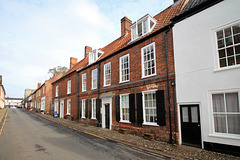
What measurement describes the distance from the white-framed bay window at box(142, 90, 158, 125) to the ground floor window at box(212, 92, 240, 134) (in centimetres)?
341

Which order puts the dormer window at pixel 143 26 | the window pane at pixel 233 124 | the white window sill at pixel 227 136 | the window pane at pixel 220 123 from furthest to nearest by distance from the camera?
the dormer window at pixel 143 26, the window pane at pixel 220 123, the window pane at pixel 233 124, the white window sill at pixel 227 136

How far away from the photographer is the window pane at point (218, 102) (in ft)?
21.5

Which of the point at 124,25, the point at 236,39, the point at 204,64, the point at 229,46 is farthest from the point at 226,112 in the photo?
the point at 124,25

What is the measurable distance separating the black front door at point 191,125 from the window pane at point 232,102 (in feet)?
4.34

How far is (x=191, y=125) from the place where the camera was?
7.32m

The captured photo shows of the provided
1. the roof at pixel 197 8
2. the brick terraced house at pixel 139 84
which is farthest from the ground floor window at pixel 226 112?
the roof at pixel 197 8

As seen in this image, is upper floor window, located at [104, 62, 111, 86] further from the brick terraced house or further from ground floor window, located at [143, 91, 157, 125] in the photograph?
ground floor window, located at [143, 91, 157, 125]

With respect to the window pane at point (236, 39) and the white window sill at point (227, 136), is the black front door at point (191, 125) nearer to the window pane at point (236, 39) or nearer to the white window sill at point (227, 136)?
the white window sill at point (227, 136)

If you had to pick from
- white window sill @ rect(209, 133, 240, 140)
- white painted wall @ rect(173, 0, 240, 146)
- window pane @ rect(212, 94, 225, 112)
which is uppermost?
white painted wall @ rect(173, 0, 240, 146)

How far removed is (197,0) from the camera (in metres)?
8.46

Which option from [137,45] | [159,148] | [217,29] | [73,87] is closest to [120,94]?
[137,45]

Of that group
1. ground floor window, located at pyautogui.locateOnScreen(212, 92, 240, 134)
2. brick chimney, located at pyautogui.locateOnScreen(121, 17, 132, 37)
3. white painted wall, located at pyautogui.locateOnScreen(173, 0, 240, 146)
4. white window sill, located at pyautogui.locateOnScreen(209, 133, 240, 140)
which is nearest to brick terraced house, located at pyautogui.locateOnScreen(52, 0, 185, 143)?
brick chimney, located at pyautogui.locateOnScreen(121, 17, 132, 37)

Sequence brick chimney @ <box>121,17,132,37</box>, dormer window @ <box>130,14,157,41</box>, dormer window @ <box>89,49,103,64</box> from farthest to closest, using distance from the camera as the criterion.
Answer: dormer window @ <box>89,49,103,64</box> → brick chimney @ <box>121,17,132,37</box> → dormer window @ <box>130,14,157,41</box>

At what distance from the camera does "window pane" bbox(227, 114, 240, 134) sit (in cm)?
602
